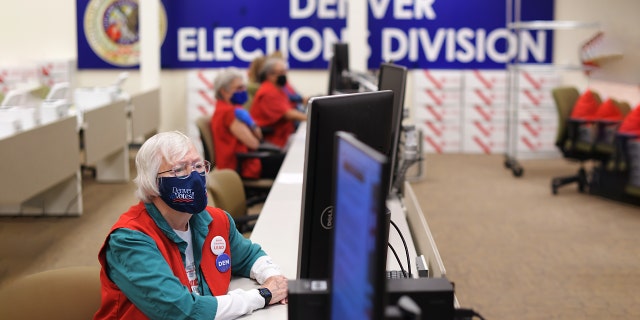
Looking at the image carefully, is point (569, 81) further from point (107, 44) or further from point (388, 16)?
point (107, 44)

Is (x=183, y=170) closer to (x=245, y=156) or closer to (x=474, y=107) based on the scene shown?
(x=245, y=156)

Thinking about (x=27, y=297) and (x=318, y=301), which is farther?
(x=27, y=297)

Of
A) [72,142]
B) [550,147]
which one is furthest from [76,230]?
[550,147]

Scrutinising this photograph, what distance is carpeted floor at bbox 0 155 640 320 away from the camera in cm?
494

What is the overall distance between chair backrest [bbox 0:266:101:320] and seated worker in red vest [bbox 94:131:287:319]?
0.21ft

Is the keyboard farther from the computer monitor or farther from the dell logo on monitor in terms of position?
the computer monitor

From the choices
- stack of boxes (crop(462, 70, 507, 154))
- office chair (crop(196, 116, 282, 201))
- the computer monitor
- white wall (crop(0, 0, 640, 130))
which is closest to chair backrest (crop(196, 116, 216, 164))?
office chair (crop(196, 116, 282, 201))

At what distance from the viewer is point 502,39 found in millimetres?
11031

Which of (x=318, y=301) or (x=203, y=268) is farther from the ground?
(x=318, y=301)

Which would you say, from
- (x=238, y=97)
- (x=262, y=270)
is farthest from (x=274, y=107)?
(x=262, y=270)

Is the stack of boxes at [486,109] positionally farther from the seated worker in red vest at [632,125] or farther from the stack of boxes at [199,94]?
the seated worker in red vest at [632,125]

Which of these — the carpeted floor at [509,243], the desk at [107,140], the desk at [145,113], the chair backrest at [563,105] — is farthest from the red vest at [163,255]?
the desk at [145,113]

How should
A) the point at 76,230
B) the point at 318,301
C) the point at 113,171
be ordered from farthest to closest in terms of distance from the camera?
the point at 113,171, the point at 76,230, the point at 318,301

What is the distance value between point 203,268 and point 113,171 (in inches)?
250
